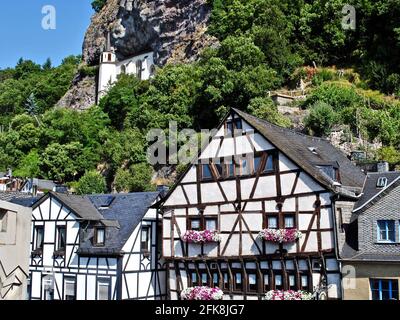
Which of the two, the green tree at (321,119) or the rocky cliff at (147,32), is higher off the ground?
the rocky cliff at (147,32)

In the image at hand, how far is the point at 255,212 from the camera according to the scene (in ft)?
61.6

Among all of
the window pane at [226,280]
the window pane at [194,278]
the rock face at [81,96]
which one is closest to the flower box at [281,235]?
the window pane at [226,280]

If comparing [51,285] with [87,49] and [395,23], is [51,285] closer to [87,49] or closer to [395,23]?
[395,23]

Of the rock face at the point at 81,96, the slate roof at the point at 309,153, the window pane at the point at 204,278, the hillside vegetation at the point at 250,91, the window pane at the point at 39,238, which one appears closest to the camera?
the slate roof at the point at 309,153

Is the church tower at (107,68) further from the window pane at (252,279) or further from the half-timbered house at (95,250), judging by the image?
the window pane at (252,279)

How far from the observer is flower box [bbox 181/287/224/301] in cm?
1871

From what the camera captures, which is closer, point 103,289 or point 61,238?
point 103,289

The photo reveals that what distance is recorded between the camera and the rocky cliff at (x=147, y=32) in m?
60.6

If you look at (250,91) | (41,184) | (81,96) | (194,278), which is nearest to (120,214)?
(194,278)

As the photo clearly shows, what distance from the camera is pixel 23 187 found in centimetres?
4150

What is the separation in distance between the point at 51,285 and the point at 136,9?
2108 inches

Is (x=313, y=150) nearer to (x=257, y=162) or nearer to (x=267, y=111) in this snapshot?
(x=257, y=162)

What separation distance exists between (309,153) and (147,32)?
52.4m

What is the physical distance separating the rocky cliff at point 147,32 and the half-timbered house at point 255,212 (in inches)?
1459
